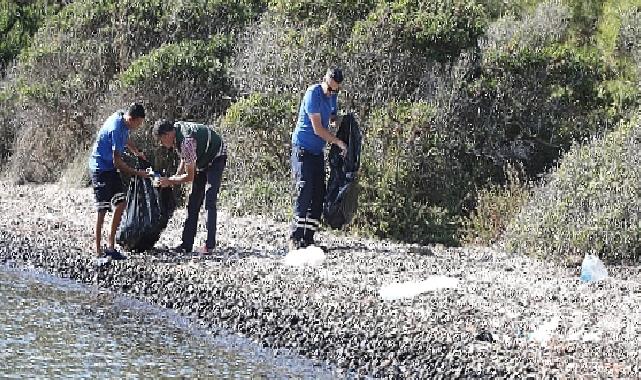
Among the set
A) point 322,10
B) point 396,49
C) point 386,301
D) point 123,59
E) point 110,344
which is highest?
point 322,10

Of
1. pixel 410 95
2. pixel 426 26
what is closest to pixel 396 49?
pixel 426 26

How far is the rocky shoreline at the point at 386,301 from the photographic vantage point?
27.1 ft

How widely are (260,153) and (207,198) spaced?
3.68 metres

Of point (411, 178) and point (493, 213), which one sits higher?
point (411, 178)

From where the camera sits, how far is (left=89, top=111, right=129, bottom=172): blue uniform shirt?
11.1 m

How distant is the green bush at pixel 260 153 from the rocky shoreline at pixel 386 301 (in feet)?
4.34

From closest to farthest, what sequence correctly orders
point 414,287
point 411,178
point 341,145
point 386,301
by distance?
point 386,301 → point 414,287 → point 341,145 → point 411,178

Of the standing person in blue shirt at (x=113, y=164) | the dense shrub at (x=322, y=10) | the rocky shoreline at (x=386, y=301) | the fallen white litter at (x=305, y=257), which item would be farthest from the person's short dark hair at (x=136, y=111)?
the dense shrub at (x=322, y=10)

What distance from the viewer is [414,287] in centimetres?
1008

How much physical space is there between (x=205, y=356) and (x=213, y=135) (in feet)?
10.3

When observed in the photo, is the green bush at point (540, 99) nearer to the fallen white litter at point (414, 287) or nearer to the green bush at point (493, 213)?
the green bush at point (493, 213)

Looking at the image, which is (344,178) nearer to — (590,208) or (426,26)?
(590,208)

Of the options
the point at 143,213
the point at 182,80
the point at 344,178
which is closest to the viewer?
the point at 143,213

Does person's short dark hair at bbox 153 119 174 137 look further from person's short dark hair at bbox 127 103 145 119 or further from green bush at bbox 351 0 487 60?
green bush at bbox 351 0 487 60
